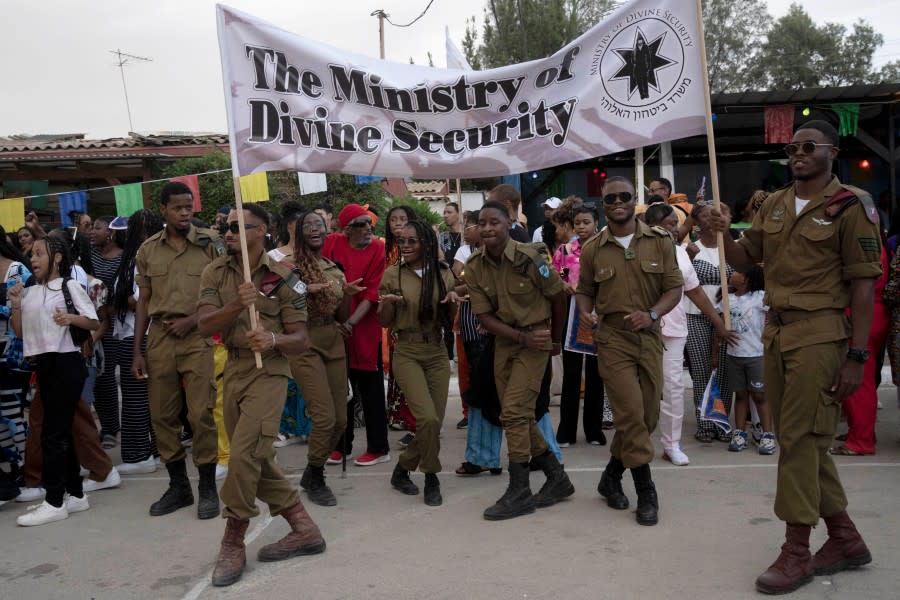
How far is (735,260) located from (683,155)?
1421cm

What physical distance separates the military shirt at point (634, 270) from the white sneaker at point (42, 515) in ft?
12.3

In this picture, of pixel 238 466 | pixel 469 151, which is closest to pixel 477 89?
pixel 469 151

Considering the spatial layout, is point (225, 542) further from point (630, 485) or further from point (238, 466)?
point (630, 485)

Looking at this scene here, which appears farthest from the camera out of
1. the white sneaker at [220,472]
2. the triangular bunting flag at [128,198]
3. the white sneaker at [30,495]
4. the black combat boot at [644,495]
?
the triangular bunting flag at [128,198]

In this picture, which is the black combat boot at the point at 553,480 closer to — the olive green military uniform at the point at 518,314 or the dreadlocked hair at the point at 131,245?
the olive green military uniform at the point at 518,314

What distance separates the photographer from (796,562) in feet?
13.3

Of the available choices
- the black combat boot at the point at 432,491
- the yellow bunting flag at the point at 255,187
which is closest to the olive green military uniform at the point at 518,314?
the black combat boot at the point at 432,491

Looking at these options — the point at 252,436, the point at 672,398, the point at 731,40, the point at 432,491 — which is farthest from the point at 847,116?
the point at 731,40

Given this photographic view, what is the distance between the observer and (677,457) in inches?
254

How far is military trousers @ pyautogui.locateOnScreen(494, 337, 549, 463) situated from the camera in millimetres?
5340

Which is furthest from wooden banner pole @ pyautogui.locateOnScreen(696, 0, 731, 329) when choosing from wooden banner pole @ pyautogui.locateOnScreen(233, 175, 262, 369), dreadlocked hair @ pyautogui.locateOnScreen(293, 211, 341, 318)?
dreadlocked hair @ pyautogui.locateOnScreen(293, 211, 341, 318)

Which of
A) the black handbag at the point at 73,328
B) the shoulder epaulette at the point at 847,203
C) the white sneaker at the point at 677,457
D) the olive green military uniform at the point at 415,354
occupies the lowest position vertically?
the white sneaker at the point at 677,457

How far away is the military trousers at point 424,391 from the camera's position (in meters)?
5.68

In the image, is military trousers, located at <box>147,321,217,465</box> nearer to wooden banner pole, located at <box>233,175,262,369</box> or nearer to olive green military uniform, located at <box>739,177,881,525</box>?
wooden banner pole, located at <box>233,175,262,369</box>
